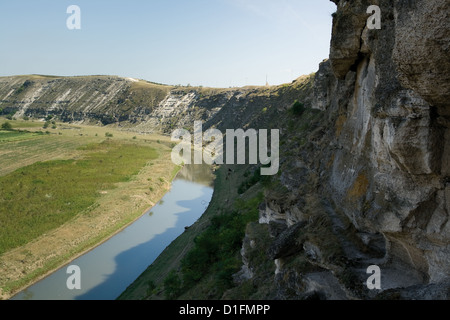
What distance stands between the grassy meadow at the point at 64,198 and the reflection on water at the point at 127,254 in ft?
3.63

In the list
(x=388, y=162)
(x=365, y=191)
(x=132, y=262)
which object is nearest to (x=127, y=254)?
(x=132, y=262)

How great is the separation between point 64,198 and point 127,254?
589 inches

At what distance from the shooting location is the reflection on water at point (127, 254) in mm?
24097

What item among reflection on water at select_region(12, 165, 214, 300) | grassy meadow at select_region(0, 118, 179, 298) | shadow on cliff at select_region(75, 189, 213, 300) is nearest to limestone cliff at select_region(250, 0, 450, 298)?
shadow on cliff at select_region(75, 189, 213, 300)

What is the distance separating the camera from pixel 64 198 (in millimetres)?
39750

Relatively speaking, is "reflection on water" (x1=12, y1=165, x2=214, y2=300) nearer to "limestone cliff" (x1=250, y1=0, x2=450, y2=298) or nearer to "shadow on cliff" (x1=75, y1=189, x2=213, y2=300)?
"shadow on cliff" (x1=75, y1=189, x2=213, y2=300)

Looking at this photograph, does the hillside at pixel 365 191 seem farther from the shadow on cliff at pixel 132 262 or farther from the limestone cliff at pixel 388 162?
the shadow on cliff at pixel 132 262

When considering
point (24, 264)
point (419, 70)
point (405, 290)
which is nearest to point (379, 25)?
point (419, 70)

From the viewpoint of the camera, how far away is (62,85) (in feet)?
541

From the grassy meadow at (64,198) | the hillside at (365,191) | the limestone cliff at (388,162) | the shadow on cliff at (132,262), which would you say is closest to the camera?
the limestone cliff at (388,162)

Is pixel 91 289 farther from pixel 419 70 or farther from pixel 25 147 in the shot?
pixel 25 147

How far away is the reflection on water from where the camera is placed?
24097 mm

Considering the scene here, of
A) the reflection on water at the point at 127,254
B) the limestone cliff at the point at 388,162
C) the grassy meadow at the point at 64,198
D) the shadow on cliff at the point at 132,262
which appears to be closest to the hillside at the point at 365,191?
the limestone cliff at the point at 388,162

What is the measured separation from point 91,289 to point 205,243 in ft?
30.0
